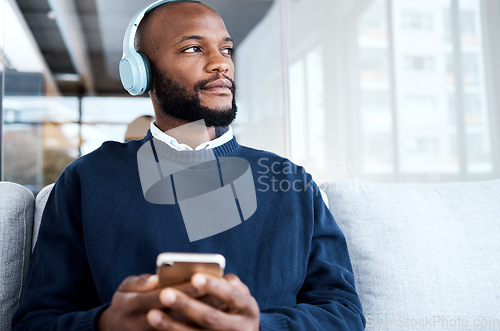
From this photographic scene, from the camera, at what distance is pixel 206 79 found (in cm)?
106

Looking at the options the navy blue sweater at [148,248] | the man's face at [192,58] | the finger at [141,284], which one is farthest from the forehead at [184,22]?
the finger at [141,284]

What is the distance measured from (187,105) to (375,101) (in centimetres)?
236

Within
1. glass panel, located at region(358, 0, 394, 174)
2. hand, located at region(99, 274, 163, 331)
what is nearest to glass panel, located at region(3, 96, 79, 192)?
glass panel, located at region(358, 0, 394, 174)

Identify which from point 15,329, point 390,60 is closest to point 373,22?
point 390,60

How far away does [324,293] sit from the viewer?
0.93 meters

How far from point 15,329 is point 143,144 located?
17.7 inches

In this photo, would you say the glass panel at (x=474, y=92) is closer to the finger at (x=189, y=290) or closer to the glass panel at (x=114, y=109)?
the glass panel at (x=114, y=109)

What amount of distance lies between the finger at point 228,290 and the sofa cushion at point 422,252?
0.53 meters

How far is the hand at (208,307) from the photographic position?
569 millimetres

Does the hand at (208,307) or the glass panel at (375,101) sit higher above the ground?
the glass panel at (375,101)

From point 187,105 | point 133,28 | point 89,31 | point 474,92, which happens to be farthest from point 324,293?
point 89,31

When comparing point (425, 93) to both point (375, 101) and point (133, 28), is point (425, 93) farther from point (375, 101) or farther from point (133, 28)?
point (133, 28)

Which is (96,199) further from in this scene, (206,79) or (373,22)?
(373,22)

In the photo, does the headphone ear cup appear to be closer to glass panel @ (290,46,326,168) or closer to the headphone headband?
the headphone headband
